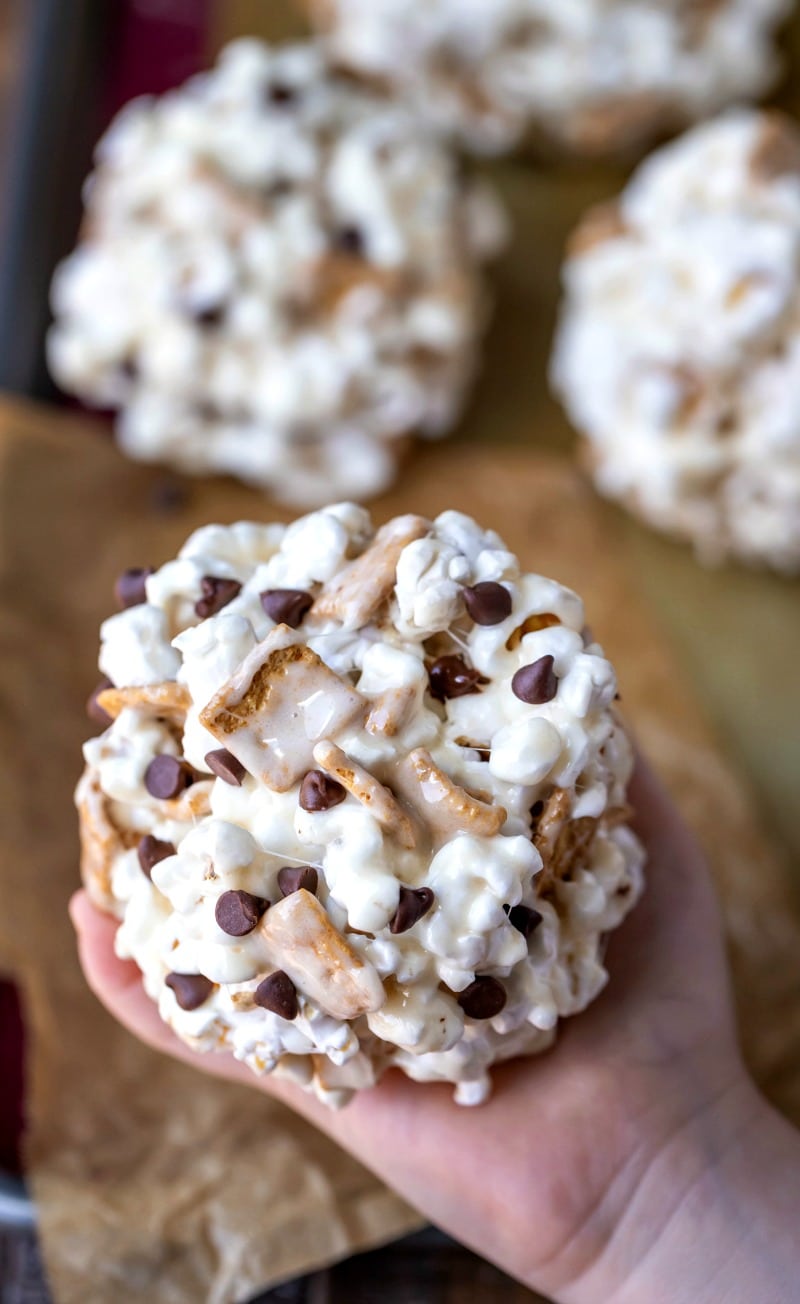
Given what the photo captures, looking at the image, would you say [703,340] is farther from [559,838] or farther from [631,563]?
[559,838]

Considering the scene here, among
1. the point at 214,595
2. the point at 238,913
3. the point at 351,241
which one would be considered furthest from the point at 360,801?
the point at 351,241

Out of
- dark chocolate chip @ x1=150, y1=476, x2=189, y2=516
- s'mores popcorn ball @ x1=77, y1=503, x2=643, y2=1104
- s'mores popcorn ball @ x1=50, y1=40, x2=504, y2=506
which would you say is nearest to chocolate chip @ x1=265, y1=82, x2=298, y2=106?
s'mores popcorn ball @ x1=50, y1=40, x2=504, y2=506

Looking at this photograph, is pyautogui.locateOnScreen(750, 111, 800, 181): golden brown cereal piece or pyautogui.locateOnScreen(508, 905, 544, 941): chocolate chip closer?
pyautogui.locateOnScreen(508, 905, 544, 941): chocolate chip

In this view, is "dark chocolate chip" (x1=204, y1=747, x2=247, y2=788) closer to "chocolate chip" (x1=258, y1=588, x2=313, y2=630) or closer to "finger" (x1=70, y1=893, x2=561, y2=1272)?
"chocolate chip" (x1=258, y1=588, x2=313, y2=630)

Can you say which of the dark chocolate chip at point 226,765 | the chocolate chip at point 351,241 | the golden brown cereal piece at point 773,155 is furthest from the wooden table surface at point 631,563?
the dark chocolate chip at point 226,765

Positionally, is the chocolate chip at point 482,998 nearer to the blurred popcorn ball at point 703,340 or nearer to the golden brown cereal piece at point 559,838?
the golden brown cereal piece at point 559,838

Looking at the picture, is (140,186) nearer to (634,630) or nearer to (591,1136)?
(634,630)
